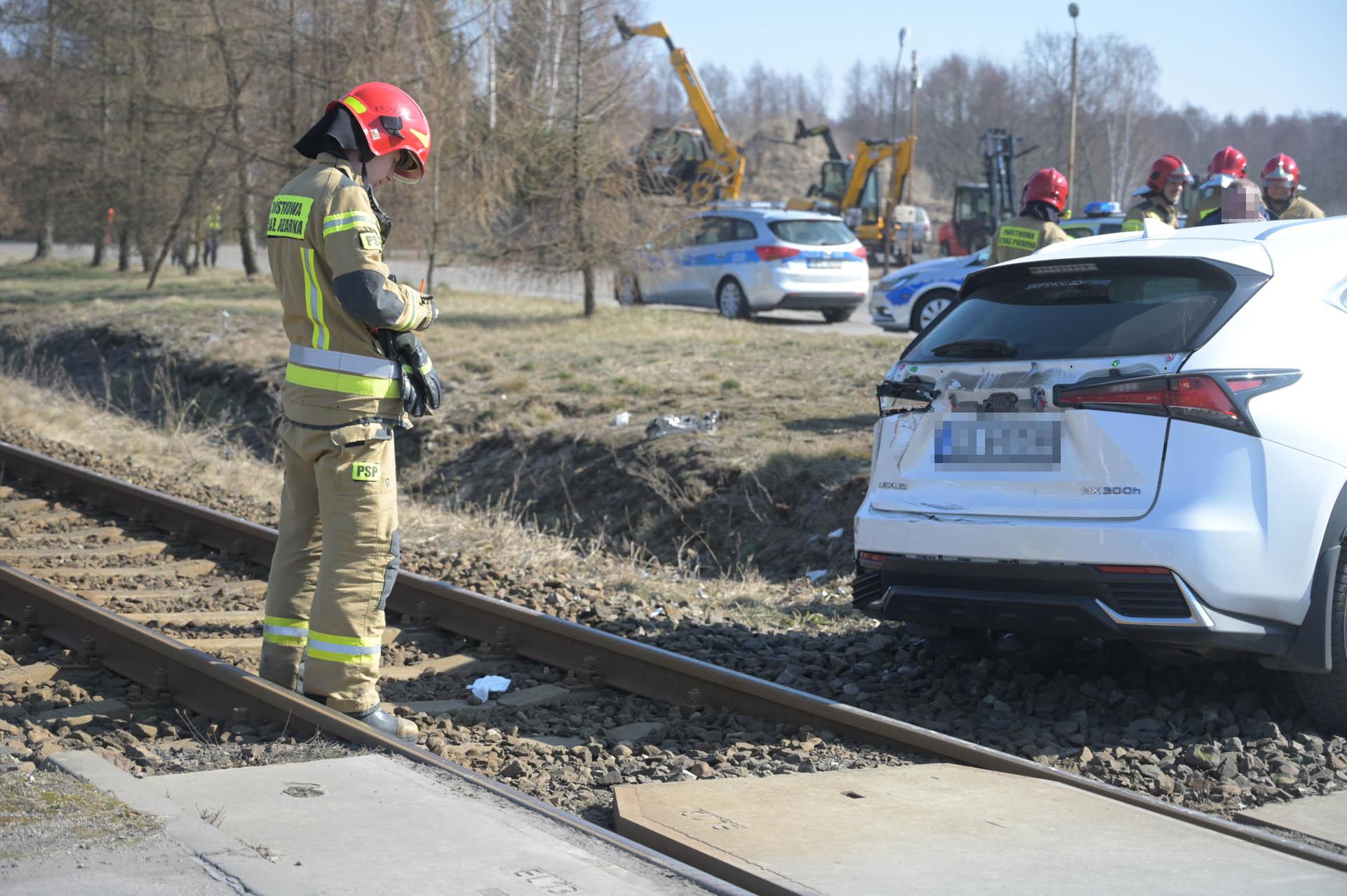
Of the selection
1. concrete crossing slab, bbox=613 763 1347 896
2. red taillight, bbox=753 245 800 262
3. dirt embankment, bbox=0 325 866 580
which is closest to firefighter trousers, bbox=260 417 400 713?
concrete crossing slab, bbox=613 763 1347 896

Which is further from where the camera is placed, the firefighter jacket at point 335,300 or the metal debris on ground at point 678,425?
the metal debris on ground at point 678,425

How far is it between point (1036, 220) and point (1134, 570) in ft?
12.1

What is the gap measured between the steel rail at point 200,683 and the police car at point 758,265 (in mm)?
14393

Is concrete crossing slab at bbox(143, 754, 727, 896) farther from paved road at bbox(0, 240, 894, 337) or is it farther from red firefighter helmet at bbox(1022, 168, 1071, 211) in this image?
paved road at bbox(0, 240, 894, 337)

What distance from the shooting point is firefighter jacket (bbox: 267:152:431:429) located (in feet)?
15.6

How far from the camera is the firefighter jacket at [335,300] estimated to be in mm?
4762

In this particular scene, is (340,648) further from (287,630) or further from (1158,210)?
(1158,210)

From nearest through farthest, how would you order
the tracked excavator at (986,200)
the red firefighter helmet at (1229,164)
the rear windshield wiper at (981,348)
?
the rear windshield wiper at (981,348) → the red firefighter helmet at (1229,164) → the tracked excavator at (986,200)

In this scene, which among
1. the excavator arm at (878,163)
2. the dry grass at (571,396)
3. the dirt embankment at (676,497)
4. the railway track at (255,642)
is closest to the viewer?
the railway track at (255,642)

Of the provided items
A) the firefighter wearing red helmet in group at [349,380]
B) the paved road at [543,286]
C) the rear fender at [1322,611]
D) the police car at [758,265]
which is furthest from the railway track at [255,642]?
the police car at [758,265]

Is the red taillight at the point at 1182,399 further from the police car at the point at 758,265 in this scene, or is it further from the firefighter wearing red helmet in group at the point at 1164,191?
the police car at the point at 758,265

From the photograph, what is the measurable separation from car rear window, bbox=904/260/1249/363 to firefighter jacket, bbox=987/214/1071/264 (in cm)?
243

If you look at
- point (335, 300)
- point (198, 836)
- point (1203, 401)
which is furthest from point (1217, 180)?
point (198, 836)

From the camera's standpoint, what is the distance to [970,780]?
174 inches
